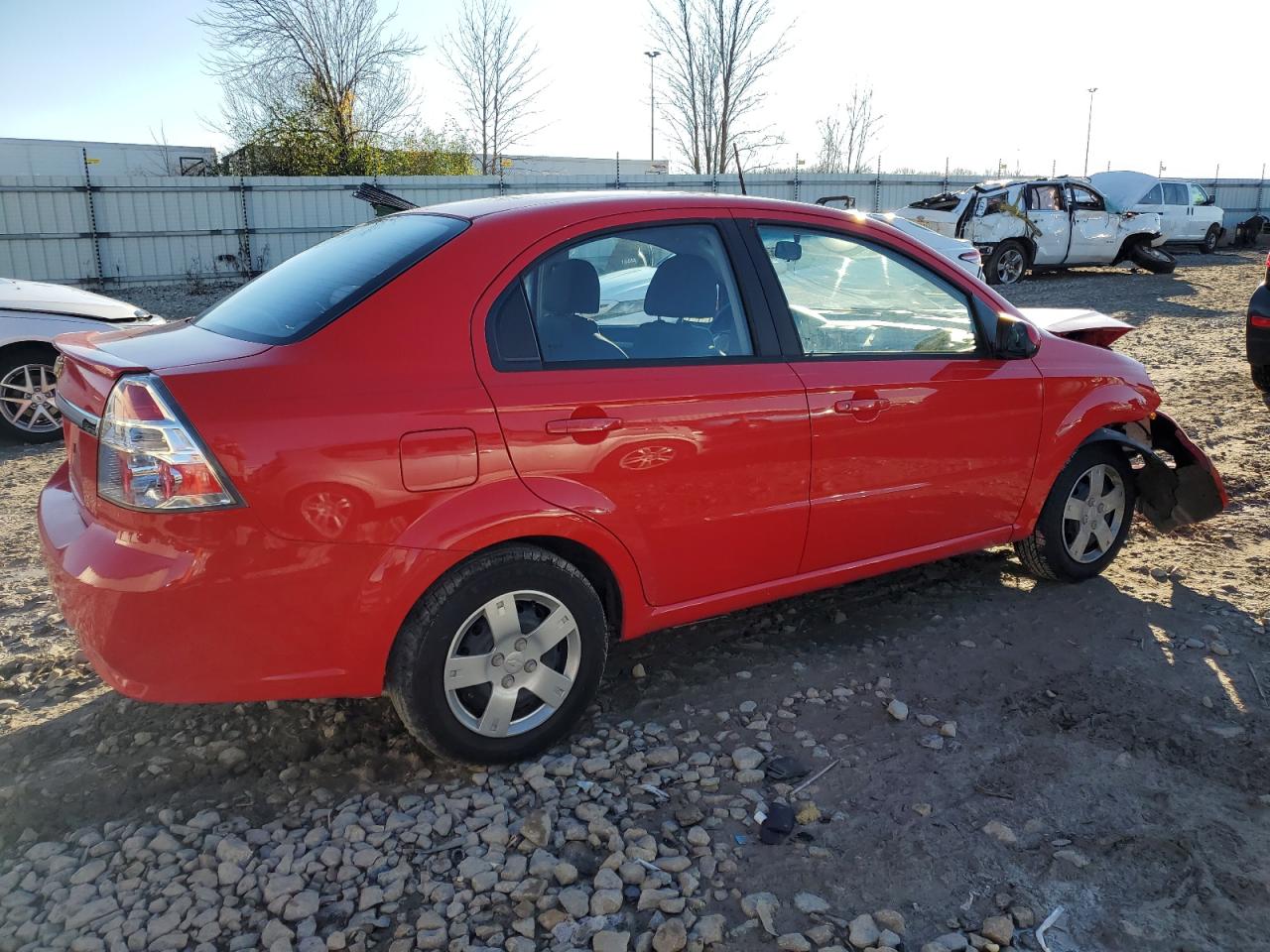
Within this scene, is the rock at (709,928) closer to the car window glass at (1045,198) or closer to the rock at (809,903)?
the rock at (809,903)

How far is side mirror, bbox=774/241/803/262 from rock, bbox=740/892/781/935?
212cm

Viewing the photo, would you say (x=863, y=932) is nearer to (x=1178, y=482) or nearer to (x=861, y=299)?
(x=861, y=299)

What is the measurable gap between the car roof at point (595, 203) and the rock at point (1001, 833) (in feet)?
6.90

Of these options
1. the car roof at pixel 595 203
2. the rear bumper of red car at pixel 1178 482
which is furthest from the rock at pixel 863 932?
the rear bumper of red car at pixel 1178 482

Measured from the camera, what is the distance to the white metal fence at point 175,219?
16.6 m

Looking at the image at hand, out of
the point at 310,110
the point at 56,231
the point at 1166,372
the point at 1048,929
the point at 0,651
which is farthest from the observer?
the point at 310,110

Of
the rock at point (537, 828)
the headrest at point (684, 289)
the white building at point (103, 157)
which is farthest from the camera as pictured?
the white building at point (103, 157)

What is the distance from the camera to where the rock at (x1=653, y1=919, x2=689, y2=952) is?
7.50 ft

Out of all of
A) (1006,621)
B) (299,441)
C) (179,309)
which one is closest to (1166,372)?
(1006,621)

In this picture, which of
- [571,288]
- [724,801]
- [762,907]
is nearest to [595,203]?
[571,288]

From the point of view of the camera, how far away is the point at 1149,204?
23781 millimetres

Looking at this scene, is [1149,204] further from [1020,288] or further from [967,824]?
[967,824]

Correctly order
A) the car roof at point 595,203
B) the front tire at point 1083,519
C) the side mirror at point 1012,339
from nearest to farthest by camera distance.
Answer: the car roof at point 595,203 < the side mirror at point 1012,339 < the front tire at point 1083,519

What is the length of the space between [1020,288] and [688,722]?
16.2 m
